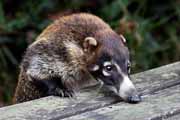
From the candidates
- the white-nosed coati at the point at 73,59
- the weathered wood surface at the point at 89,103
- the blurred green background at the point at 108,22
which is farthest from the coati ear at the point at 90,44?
the blurred green background at the point at 108,22

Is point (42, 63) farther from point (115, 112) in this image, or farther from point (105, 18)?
point (105, 18)

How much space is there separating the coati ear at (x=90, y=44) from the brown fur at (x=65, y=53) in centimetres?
3

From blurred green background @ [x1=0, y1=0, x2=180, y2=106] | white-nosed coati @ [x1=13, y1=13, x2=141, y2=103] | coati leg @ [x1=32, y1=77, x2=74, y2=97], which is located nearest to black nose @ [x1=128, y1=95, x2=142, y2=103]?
white-nosed coati @ [x1=13, y1=13, x2=141, y2=103]

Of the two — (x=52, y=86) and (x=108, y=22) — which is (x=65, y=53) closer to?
(x=52, y=86)

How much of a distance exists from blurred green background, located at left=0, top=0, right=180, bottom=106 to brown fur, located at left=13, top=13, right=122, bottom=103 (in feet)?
5.90

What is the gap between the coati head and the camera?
4.29 meters

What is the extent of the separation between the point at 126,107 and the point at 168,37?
3.64 meters

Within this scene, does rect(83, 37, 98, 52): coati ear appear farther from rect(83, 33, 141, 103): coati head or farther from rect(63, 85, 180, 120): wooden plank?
rect(63, 85, 180, 120): wooden plank

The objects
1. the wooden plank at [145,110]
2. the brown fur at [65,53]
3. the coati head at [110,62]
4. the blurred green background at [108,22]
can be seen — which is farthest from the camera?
the blurred green background at [108,22]

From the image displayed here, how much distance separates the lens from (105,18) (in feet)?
22.8

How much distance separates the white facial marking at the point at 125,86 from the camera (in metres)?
4.13

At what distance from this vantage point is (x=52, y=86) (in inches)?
179

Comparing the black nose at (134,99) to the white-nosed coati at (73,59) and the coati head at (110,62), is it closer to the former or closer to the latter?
the coati head at (110,62)

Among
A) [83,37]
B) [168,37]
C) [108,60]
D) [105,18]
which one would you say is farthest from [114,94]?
[168,37]
